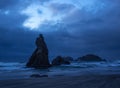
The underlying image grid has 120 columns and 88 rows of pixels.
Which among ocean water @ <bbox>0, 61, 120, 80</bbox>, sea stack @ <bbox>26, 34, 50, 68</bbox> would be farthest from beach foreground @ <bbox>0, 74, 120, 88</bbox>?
sea stack @ <bbox>26, 34, 50, 68</bbox>

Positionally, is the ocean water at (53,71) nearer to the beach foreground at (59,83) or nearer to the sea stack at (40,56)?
the beach foreground at (59,83)

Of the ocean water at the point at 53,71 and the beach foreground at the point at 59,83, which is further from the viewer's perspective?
the ocean water at the point at 53,71

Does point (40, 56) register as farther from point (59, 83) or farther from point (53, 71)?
point (59, 83)

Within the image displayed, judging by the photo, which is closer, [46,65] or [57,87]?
[57,87]

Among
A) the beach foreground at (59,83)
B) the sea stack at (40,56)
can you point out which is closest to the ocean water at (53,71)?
the beach foreground at (59,83)

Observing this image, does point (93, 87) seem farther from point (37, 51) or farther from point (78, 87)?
point (37, 51)

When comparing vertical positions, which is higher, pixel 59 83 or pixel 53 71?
pixel 53 71

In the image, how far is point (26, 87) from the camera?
63.2 feet

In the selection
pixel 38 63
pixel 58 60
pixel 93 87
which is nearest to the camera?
pixel 93 87

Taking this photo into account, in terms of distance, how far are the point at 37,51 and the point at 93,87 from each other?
6725 cm

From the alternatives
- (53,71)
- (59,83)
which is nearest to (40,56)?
(53,71)

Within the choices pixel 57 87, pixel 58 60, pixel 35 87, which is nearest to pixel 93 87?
pixel 57 87

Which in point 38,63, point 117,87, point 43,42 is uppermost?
point 43,42

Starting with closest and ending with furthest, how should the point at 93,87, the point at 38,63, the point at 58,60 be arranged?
1. the point at 93,87
2. the point at 38,63
3. the point at 58,60
